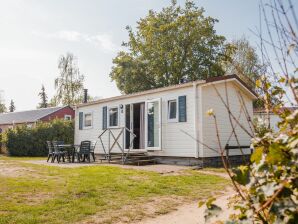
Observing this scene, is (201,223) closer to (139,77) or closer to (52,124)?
(52,124)

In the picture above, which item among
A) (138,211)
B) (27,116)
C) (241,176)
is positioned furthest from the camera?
(27,116)

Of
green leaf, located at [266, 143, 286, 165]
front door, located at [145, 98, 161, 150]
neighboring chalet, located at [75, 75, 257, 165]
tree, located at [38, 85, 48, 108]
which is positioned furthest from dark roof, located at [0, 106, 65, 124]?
green leaf, located at [266, 143, 286, 165]

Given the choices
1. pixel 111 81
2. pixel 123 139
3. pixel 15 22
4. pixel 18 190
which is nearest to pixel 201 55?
pixel 111 81

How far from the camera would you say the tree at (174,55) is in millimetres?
31609

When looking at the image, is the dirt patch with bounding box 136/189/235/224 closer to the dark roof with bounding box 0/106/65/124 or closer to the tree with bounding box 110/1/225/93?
the tree with bounding box 110/1/225/93

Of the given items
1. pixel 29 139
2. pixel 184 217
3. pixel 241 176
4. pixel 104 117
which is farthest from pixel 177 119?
pixel 29 139

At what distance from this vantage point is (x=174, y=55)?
1234 inches

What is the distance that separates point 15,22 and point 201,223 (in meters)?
7.77

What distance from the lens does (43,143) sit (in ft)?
76.5

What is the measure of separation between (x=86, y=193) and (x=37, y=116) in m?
32.9

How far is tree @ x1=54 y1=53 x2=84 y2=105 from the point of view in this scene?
45.4 metres

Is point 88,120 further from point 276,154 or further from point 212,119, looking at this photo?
point 276,154

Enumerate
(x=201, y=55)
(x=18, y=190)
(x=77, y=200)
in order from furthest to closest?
(x=201, y=55) → (x=18, y=190) → (x=77, y=200)

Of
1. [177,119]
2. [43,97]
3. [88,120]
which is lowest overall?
[177,119]
